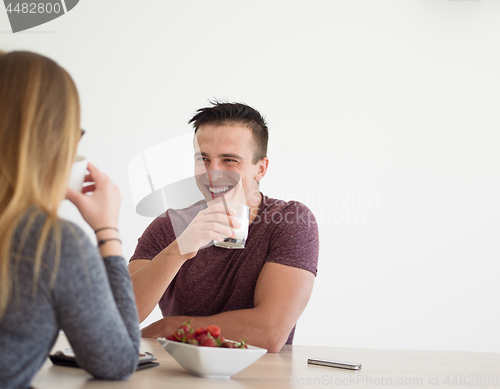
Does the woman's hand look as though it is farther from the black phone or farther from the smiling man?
the smiling man

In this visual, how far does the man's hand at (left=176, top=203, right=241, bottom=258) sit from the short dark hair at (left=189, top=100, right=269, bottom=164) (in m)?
0.63

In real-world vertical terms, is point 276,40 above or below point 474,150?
above

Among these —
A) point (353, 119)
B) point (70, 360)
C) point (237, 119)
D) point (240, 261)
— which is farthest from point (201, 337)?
point (353, 119)

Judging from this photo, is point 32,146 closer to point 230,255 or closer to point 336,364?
point 336,364

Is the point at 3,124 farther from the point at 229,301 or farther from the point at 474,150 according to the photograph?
the point at 474,150

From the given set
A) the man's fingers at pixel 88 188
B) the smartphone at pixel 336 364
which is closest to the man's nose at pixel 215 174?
the smartphone at pixel 336 364

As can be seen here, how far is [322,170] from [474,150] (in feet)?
3.54

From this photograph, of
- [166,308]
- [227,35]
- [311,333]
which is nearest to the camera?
[166,308]

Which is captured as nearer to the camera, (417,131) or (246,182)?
(246,182)

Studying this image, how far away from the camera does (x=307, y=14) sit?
3471mm

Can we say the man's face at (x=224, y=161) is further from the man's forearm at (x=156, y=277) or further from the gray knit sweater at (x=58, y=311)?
the gray knit sweater at (x=58, y=311)

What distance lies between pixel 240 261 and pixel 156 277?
0.33m

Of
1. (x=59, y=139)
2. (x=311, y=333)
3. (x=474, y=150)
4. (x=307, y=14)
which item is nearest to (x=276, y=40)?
(x=307, y=14)

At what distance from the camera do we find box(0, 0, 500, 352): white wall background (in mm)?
3260
